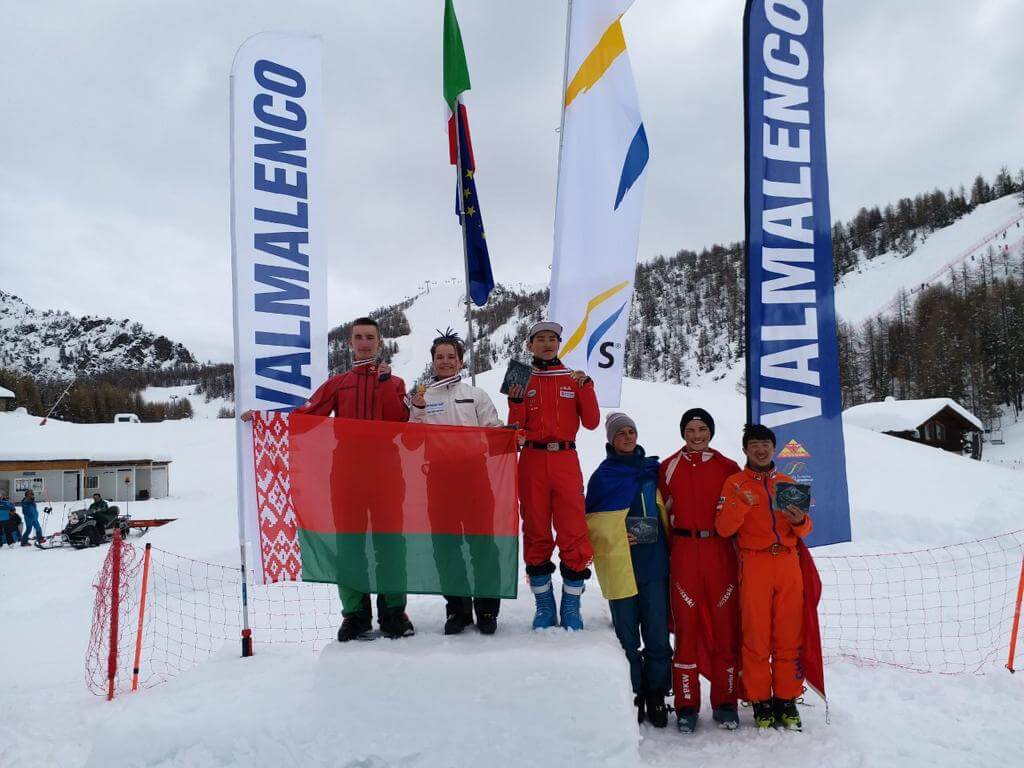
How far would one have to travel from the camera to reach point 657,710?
3773 millimetres

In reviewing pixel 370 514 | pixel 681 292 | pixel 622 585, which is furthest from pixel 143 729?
pixel 681 292

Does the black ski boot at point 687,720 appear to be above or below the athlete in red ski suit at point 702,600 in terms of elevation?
below

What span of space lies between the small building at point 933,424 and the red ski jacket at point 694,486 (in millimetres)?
38700

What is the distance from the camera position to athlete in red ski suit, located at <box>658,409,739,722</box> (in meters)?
3.71

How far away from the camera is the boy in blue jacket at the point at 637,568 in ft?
12.2

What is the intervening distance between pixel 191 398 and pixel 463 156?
154 m

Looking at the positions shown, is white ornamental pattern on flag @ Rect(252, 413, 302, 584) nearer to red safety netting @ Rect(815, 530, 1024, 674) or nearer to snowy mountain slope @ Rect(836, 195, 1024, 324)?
red safety netting @ Rect(815, 530, 1024, 674)

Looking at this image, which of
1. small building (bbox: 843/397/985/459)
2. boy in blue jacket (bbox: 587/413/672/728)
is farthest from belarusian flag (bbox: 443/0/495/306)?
small building (bbox: 843/397/985/459)

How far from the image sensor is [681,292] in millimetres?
117938

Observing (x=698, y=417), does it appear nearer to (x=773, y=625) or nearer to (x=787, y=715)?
(x=773, y=625)

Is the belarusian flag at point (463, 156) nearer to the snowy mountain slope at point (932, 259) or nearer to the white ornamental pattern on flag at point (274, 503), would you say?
the white ornamental pattern on flag at point (274, 503)

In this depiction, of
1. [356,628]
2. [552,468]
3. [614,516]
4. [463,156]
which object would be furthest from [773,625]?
[463,156]

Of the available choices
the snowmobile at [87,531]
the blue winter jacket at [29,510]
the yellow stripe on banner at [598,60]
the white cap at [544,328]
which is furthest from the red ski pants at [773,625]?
the blue winter jacket at [29,510]

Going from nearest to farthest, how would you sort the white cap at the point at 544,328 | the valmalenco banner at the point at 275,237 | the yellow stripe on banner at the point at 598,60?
the white cap at the point at 544,328
the valmalenco banner at the point at 275,237
the yellow stripe on banner at the point at 598,60
